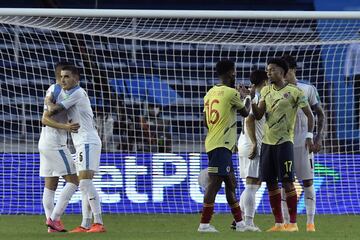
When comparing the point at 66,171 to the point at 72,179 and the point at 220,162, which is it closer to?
the point at 72,179

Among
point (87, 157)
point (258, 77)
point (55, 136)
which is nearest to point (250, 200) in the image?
point (258, 77)

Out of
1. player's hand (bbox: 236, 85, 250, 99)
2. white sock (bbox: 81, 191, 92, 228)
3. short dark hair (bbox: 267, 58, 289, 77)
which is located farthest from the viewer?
player's hand (bbox: 236, 85, 250, 99)

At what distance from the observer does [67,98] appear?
40.2 ft

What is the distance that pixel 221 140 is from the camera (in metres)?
12.0

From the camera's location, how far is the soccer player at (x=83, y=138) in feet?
40.0

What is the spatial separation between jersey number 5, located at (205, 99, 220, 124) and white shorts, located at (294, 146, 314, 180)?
3.69ft

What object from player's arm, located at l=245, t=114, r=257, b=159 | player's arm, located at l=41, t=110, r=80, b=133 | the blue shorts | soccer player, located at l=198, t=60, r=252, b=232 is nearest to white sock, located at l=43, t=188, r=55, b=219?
player's arm, located at l=41, t=110, r=80, b=133

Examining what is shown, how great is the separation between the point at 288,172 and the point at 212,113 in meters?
1.04

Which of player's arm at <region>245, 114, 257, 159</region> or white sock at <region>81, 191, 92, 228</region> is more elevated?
player's arm at <region>245, 114, 257, 159</region>

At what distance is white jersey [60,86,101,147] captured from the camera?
40.2 feet

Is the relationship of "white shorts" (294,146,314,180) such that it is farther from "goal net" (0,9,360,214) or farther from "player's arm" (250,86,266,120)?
"goal net" (0,9,360,214)

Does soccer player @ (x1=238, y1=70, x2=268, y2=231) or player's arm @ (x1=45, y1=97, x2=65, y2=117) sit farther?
soccer player @ (x1=238, y1=70, x2=268, y2=231)

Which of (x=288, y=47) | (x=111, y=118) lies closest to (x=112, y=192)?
(x=111, y=118)

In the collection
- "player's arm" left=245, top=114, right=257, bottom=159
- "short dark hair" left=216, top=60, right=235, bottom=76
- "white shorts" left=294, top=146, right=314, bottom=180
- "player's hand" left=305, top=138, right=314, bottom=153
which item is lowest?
"white shorts" left=294, top=146, right=314, bottom=180
